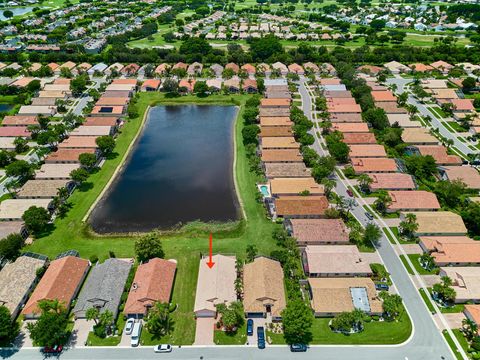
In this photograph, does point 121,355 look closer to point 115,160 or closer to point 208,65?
point 115,160

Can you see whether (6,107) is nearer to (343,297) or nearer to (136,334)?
(136,334)

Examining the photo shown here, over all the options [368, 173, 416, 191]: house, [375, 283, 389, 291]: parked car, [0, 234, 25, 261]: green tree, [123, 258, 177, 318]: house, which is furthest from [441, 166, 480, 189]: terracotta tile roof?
[0, 234, 25, 261]: green tree

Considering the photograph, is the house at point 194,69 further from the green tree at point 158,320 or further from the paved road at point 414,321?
the green tree at point 158,320

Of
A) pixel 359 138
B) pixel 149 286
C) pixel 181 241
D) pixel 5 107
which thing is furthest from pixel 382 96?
pixel 5 107

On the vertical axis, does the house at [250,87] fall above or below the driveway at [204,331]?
below

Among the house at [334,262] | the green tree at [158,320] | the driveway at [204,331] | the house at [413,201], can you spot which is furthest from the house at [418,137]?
the green tree at [158,320]

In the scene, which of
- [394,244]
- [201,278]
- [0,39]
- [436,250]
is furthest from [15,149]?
[0,39]

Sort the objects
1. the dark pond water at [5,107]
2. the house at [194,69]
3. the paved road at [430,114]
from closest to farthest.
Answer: the paved road at [430,114] → the dark pond water at [5,107] → the house at [194,69]
